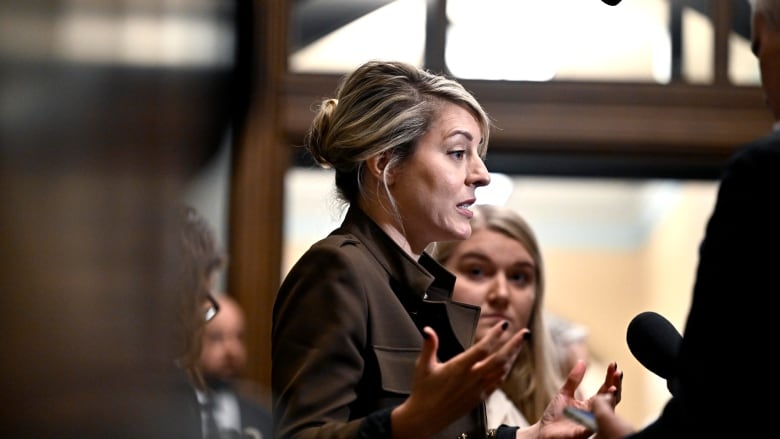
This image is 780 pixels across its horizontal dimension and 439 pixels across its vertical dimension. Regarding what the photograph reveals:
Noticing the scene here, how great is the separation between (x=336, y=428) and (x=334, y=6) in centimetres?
279

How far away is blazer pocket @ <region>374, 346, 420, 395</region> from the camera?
1.33m

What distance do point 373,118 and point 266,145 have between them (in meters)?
1.66

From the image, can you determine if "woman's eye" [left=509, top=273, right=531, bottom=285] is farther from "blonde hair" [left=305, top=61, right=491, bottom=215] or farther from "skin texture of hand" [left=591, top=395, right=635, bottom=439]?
"skin texture of hand" [left=591, top=395, right=635, bottom=439]

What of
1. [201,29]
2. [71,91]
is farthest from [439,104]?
[71,91]

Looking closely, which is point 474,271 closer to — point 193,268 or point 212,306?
point 212,306

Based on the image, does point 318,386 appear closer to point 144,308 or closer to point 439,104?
point 439,104

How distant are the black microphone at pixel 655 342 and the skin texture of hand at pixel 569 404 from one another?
17cm

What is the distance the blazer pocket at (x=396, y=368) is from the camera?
1.33 m

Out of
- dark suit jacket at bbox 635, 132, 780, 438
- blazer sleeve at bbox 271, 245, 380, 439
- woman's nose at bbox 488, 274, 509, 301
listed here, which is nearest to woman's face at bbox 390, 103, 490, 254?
blazer sleeve at bbox 271, 245, 380, 439

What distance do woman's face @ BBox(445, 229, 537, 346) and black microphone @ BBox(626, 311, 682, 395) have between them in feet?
3.90

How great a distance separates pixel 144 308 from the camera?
0.31 m

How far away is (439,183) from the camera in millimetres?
1545

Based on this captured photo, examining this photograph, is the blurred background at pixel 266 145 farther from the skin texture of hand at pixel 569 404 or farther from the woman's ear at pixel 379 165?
the skin texture of hand at pixel 569 404

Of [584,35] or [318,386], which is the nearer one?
[318,386]
